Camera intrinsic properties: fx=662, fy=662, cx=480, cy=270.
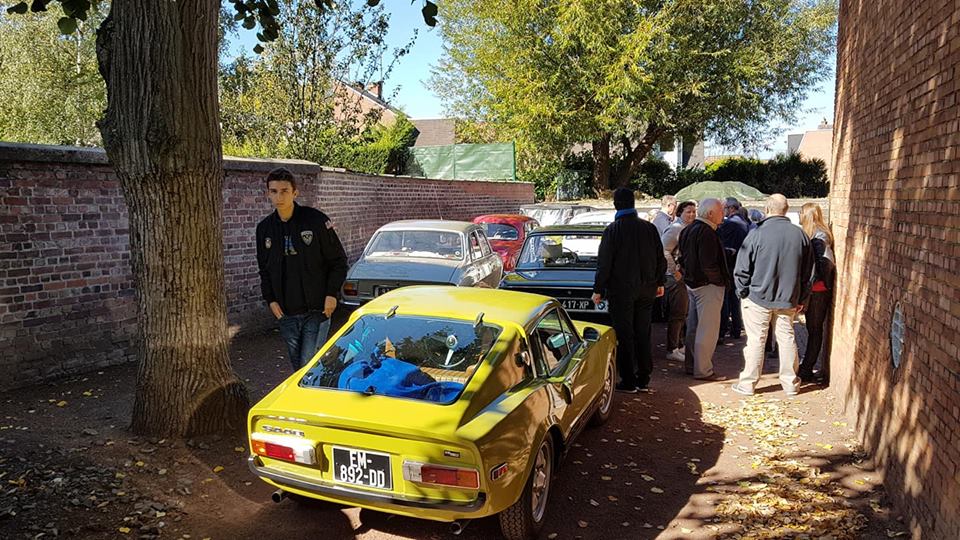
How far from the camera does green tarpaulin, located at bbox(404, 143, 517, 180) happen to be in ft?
89.8

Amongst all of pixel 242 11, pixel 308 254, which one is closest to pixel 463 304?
pixel 308 254

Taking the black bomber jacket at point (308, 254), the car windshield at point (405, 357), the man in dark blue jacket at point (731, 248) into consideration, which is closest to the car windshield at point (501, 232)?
the man in dark blue jacket at point (731, 248)

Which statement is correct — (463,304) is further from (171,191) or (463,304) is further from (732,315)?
(732,315)

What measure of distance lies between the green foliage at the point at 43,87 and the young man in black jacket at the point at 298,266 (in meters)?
28.0

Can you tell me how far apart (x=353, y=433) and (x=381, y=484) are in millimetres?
306

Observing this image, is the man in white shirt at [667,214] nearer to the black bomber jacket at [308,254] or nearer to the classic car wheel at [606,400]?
the classic car wheel at [606,400]

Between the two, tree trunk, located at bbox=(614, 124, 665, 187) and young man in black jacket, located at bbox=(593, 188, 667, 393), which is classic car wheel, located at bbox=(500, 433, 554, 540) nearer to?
young man in black jacket, located at bbox=(593, 188, 667, 393)

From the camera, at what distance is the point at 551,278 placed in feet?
28.7

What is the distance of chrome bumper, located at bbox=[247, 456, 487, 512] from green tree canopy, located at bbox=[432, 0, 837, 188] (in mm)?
25777

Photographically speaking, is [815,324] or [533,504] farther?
[815,324]

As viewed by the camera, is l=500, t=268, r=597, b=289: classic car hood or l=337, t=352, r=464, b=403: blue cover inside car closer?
l=337, t=352, r=464, b=403: blue cover inside car

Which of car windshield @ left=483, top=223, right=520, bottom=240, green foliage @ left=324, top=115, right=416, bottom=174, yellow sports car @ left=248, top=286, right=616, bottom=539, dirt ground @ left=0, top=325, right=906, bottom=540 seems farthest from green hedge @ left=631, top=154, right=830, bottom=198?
yellow sports car @ left=248, top=286, right=616, bottom=539

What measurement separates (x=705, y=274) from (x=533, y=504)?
429 centimetres

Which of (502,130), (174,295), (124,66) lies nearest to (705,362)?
(174,295)
